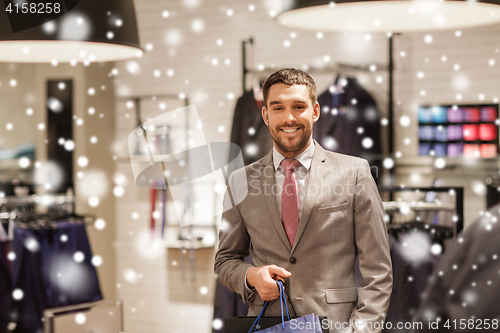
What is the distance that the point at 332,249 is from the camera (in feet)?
4.91

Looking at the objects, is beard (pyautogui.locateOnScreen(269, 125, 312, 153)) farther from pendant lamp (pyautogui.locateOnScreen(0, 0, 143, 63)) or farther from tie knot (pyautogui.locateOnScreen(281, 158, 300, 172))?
pendant lamp (pyautogui.locateOnScreen(0, 0, 143, 63))

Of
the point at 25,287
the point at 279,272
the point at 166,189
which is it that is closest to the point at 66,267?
the point at 25,287

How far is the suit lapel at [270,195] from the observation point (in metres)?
1.52

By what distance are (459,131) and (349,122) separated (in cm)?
65

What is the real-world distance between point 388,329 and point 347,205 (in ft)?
4.34

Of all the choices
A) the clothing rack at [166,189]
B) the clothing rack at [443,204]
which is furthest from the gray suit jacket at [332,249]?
the clothing rack at [166,189]

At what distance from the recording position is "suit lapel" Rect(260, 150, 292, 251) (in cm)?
152

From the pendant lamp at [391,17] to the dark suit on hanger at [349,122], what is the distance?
1449 mm

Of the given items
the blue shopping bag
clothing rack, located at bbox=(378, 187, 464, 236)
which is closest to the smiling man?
the blue shopping bag

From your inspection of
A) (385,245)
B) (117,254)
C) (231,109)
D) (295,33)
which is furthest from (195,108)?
(385,245)

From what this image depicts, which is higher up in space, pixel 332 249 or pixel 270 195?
pixel 270 195

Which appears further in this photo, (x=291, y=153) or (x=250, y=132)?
(x=250, y=132)

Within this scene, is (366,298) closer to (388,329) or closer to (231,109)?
(388,329)
